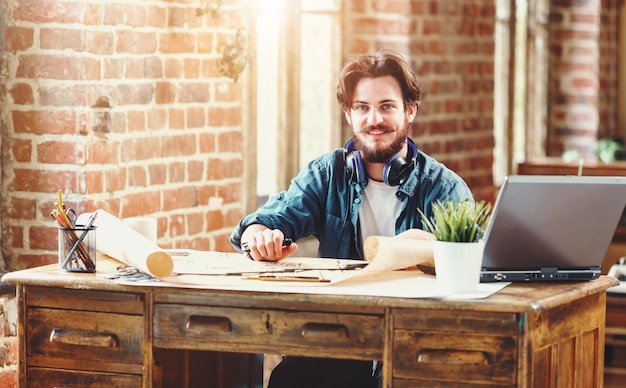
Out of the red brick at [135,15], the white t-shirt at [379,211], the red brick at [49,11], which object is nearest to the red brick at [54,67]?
the red brick at [49,11]

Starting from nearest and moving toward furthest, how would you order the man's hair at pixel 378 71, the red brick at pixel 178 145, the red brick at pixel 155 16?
the man's hair at pixel 378 71 < the red brick at pixel 155 16 < the red brick at pixel 178 145

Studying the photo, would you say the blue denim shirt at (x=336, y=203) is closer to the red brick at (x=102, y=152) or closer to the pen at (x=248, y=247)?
the pen at (x=248, y=247)

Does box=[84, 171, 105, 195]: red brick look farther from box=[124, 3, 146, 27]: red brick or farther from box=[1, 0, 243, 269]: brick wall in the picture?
box=[124, 3, 146, 27]: red brick

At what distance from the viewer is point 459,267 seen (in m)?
2.61

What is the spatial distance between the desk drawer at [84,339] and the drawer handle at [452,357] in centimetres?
64

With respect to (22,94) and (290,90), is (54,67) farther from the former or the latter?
(290,90)

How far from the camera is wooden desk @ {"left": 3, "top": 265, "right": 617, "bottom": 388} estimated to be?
2553 mm

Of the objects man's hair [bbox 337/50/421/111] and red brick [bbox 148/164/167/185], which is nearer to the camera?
man's hair [bbox 337/50/421/111]

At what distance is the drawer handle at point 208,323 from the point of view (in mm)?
2701

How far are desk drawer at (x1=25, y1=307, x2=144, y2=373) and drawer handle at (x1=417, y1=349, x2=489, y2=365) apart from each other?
0.64m

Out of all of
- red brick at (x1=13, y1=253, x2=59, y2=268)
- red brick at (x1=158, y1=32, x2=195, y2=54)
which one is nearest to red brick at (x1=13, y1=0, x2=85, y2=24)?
red brick at (x1=158, y1=32, x2=195, y2=54)

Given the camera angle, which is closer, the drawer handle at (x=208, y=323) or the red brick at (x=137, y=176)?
the drawer handle at (x=208, y=323)

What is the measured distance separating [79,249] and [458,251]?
2.95 feet

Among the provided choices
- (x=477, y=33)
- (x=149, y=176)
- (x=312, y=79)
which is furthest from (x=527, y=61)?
(x=149, y=176)
